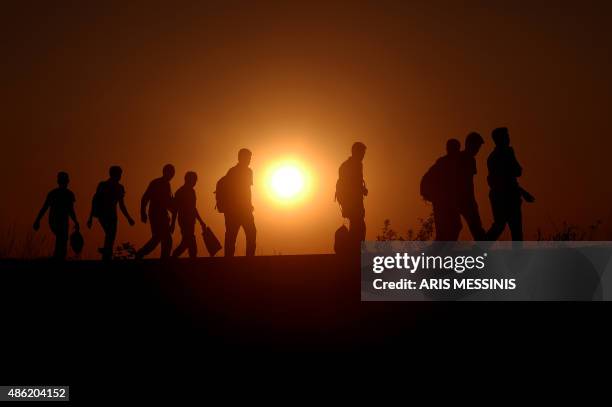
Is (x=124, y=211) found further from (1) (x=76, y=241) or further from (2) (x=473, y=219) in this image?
(2) (x=473, y=219)

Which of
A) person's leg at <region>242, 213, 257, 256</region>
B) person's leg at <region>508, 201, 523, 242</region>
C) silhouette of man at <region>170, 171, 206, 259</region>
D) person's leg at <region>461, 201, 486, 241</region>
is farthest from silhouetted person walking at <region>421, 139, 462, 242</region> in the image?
silhouette of man at <region>170, 171, 206, 259</region>

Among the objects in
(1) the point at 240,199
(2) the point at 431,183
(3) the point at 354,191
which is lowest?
(2) the point at 431,183

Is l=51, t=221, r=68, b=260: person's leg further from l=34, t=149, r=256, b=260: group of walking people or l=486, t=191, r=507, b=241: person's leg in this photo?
l=486, t=191, r=507, b=241: person's leg

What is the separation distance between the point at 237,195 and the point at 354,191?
7.05 feet

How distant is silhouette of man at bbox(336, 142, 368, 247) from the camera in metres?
14.7

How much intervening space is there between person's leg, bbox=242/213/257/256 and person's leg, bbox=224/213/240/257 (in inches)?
6.2

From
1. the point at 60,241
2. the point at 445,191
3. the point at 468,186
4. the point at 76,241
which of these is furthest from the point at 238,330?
the point at 76,241

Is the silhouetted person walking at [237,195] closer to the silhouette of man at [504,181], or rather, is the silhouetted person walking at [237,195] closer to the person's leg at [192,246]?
the person's leg at [192,246]

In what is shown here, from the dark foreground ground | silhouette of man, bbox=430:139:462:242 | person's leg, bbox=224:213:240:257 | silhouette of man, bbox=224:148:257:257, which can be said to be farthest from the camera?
person's leg, bbox=224:213:240:257

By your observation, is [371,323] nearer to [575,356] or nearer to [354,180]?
[575,356]

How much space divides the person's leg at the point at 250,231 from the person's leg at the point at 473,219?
4.10 m

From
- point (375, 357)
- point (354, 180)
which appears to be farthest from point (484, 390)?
point (354, 180)

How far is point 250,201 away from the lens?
1583 cm

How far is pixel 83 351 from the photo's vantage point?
764 cm
